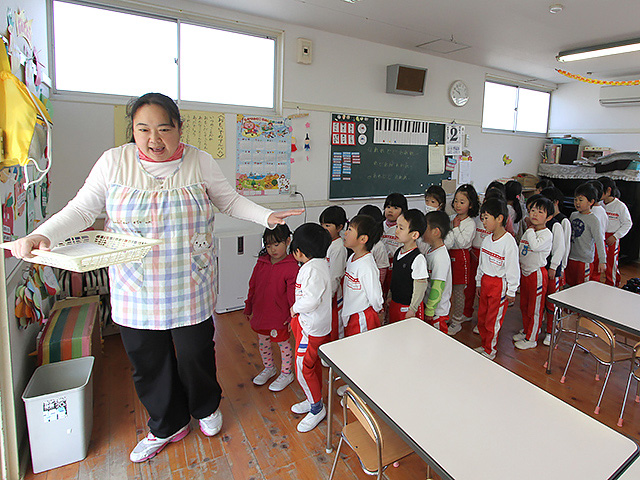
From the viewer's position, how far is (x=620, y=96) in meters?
5.70

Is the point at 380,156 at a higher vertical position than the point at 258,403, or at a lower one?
higher

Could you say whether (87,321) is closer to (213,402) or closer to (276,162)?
(213,402)

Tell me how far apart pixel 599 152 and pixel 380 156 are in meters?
3.66

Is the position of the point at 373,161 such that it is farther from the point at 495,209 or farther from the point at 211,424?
the point at 211,424

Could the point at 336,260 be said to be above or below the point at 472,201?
below

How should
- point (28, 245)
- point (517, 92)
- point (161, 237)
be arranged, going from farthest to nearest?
point (517, 92) < point (161, 237) < point (28, 245)

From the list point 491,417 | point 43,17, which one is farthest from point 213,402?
point 43,17

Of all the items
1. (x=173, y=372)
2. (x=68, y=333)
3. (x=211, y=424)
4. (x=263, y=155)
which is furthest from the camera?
(x=263, y=155)

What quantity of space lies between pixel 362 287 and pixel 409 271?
1.35ft

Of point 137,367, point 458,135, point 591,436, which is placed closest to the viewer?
Answer: point 591,436

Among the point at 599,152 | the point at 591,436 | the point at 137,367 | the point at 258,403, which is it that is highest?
the point at 599,152

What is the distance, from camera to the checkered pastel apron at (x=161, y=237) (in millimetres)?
1631

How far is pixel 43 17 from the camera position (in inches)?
108

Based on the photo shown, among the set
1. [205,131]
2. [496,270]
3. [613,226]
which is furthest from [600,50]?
[205,131]
